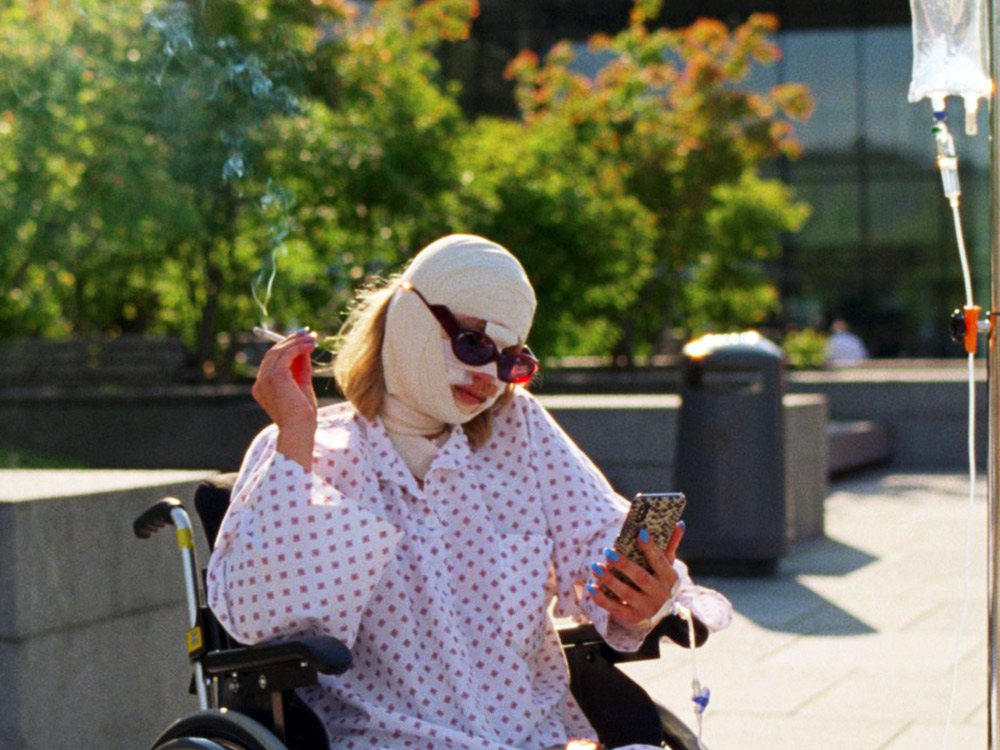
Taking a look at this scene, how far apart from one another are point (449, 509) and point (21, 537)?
1449 millimetres

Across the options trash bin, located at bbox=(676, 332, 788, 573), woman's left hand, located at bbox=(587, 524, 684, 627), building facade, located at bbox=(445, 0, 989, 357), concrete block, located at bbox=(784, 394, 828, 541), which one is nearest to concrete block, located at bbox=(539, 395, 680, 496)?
concrete block, located at bbox=(784, 394, 828, 541)

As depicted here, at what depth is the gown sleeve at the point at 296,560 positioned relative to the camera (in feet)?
Result: 9.68

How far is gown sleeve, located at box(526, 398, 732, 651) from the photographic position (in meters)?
3.33

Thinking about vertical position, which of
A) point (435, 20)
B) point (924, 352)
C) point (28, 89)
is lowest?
point (924, 352)

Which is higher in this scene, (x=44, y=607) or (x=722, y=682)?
(x=44, y=607)

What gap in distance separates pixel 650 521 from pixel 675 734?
1.81ft

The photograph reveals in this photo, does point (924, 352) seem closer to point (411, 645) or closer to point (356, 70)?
point (356, 70)

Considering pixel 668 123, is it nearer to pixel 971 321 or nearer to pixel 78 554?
pixel 78 554

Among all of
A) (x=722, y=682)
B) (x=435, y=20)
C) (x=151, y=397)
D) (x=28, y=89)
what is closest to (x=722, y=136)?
(x=435, y=20)

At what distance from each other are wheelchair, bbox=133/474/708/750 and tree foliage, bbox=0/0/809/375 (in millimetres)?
1316

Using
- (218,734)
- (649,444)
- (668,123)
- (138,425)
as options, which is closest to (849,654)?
(649,444)

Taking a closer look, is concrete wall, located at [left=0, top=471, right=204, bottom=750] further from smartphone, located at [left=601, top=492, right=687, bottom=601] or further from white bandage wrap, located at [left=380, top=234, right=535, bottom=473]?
smartphone, located at [left=601, top=492, right=687, bottom=601]

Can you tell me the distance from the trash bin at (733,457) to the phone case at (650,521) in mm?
5361

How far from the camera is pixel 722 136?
17.5 m
